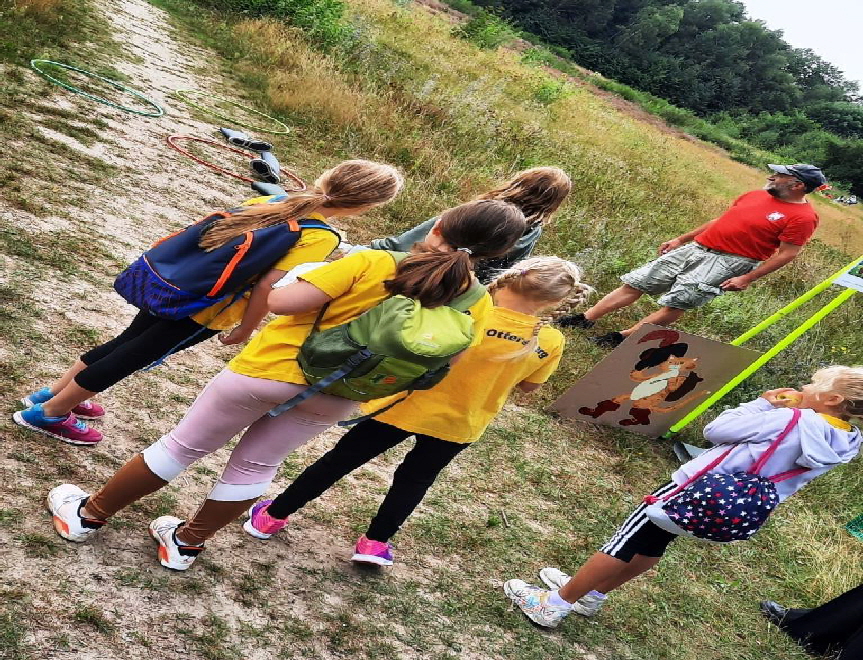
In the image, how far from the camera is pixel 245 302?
8.18 ft

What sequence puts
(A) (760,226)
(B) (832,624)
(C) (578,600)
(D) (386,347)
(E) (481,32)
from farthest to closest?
(E) (481,32)
(A) (760,226)
(B) (832,624)
(C) (578,600)
(D) (386,347)

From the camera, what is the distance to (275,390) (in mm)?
2047

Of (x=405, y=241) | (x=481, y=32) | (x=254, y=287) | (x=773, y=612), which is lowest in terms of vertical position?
(x=773, y=612)

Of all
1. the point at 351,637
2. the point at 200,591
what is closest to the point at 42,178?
the point at 200,591

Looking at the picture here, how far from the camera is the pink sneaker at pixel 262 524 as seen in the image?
2.80 m

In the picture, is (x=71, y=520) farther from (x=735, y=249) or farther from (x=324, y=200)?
(x=735, y=249)

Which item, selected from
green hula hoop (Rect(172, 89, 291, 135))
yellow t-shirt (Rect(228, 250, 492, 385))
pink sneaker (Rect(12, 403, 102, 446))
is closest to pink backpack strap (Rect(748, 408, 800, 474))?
yellow t-shirt (Rect(228, 250, 492, 385))

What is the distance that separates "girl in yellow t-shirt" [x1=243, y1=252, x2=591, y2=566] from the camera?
2.48 meters

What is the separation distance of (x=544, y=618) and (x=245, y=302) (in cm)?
194

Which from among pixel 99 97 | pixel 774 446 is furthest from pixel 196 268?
pixel 99 97

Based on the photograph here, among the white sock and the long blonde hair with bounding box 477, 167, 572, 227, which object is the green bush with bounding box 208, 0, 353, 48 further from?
the white sock

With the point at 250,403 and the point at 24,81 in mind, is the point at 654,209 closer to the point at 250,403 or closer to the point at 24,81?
the point at 24,81

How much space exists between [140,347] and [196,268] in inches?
16.6

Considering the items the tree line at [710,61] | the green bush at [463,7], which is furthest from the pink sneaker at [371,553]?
the tree line at [710,61]
